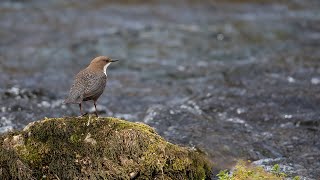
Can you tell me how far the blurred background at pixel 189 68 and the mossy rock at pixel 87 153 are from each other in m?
1.27

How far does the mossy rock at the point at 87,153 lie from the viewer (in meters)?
5.18

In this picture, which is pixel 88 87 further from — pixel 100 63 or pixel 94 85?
pixel 100 63

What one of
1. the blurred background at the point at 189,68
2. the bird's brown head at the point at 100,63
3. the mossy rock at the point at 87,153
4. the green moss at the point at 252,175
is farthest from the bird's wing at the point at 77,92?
the blurred background at the point at 189,68

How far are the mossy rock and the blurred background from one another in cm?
127

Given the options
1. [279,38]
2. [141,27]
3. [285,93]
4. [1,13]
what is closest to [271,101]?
[285,93]

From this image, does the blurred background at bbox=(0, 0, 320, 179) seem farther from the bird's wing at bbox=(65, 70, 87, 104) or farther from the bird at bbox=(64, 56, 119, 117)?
the bird's wing at bbox=(65, 70, 87, 104)

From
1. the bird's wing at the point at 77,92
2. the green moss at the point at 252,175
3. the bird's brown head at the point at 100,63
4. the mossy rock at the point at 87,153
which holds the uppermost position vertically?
the bird's brown head at the point at 100,63

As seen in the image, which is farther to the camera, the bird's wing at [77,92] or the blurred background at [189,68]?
the blurred background at [189,68]

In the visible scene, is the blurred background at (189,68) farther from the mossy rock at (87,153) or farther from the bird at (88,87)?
the bird at (88,87)

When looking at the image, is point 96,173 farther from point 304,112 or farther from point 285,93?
point 285,93

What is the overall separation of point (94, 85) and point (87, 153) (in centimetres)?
78

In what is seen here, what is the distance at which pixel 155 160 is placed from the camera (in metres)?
5.25

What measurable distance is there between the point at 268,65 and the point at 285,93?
65.6 inches

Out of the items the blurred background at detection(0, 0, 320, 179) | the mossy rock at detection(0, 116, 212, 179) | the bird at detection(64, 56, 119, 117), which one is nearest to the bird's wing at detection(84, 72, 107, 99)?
the bird at detection(64, 56, 119, 117)
